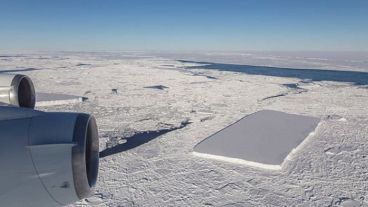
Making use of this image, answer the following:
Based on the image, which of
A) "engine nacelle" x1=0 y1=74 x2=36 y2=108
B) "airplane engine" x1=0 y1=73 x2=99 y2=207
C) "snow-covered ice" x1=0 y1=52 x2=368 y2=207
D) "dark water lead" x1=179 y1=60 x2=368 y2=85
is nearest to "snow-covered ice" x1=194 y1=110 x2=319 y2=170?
"snow-covered ice" x1=0 y1=52 x2=368 y2=207

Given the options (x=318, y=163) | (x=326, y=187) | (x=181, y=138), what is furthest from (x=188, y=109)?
(x=326, y=187)

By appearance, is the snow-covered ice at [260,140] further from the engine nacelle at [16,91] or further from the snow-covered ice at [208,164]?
the engine nacelle at [16,91]

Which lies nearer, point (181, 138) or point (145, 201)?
point (145, 201)

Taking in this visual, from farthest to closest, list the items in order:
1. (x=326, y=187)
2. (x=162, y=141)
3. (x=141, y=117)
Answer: (x=141, y=117) < (x=162, y=141) < (x=326, y=187)

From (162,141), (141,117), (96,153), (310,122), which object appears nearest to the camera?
(96,153)

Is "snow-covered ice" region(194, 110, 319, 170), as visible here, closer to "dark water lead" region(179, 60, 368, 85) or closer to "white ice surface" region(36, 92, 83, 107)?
"white ice surface" region(36, 92, 83, 107)

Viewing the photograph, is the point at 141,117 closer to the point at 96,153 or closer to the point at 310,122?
the point at 310,122
